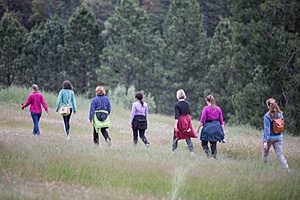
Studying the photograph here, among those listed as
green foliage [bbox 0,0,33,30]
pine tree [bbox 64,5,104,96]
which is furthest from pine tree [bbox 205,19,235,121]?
green foliage [bbox 0,0,33,30]

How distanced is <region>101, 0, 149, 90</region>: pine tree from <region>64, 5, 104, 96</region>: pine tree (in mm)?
1899

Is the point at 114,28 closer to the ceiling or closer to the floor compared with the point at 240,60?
closer to the ceiling

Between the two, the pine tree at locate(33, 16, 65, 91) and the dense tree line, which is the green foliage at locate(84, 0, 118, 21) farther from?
the pine tree at locate(33, 16, 65, 91)

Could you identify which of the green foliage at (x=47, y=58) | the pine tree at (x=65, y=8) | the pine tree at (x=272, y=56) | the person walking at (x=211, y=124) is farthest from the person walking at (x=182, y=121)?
the pine tree at (x=65, y=8)

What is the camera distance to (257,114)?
2356 centimetres

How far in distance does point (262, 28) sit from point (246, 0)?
4.00 metres

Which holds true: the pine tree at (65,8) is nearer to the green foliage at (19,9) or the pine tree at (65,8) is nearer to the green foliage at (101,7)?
the green foliage at (101,7)

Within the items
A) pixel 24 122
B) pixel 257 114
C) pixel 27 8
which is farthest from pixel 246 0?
pixel 27 8

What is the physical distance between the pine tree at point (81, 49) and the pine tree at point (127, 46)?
190 cm

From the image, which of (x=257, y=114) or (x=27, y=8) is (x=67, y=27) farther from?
(x=257, y=114)

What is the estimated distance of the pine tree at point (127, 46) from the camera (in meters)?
38.3

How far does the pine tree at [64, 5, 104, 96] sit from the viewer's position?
3897cm

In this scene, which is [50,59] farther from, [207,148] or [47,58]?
[207,148]

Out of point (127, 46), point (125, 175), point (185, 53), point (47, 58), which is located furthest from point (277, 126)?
point (47, 58)
